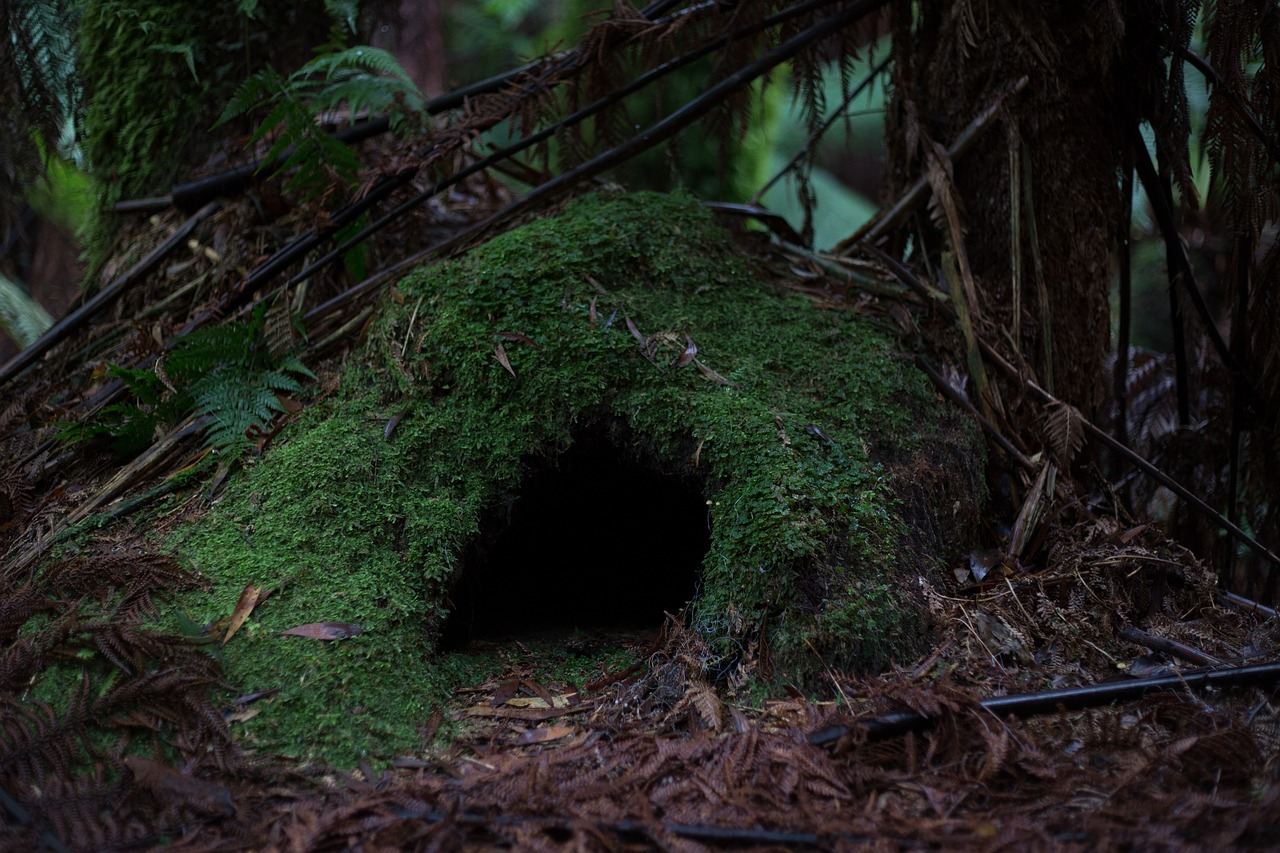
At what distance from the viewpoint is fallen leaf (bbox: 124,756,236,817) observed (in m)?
1.75

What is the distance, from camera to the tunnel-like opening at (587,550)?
9.32 ft

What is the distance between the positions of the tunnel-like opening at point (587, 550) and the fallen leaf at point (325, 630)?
0.57m

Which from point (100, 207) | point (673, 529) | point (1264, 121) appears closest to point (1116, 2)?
point (1264, 121)

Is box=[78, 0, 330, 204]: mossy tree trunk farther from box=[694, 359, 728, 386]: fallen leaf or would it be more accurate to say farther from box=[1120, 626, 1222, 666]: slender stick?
box=[1120, 626, 1222, 666]: slender stick

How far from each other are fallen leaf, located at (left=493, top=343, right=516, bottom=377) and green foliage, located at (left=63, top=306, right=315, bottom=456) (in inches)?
26.5

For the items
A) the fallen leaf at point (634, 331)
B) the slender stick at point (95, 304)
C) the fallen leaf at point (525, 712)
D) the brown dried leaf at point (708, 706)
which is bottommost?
the brown dried leaf at point (708, 706)

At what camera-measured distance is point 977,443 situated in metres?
2.81

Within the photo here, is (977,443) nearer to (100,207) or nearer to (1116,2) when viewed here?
(1116,2)

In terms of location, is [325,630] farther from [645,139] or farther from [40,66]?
[40,66]

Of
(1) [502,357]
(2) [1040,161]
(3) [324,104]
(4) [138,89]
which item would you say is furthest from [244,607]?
(2) [1040,161]

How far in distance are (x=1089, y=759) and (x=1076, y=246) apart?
2.00m

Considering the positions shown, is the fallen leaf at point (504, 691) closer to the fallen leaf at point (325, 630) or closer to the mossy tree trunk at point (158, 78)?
the fallen leaf at point (325, 630)

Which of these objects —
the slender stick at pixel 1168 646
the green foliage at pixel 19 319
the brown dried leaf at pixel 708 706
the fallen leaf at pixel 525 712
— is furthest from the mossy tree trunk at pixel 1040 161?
the green foliage at pixel 19 319

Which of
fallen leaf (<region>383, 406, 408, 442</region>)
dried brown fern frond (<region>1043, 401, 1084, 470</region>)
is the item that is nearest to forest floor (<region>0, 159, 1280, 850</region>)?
dried brown fern frond (<region>1043, 401, 1084, 470</region>)
